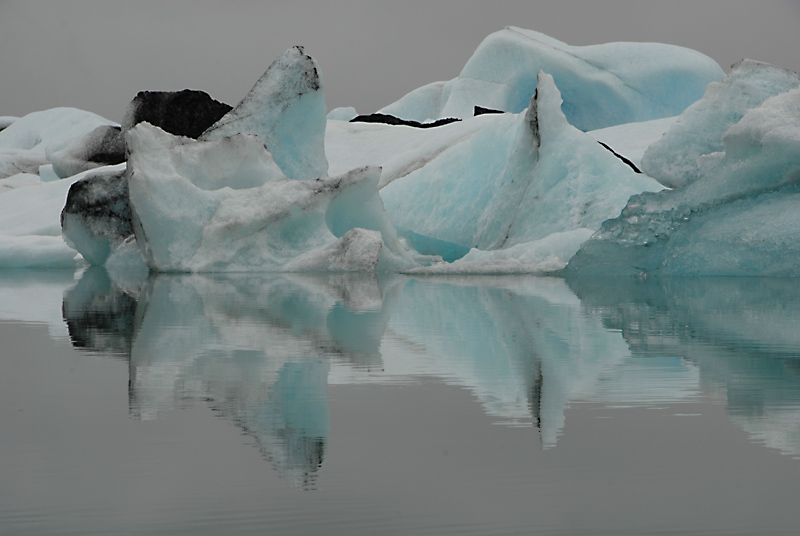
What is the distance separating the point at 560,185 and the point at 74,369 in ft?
22.5

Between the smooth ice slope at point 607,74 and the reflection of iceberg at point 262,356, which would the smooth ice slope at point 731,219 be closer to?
the reflection of iceberg at point 262,356

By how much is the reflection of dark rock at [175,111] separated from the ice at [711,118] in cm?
645

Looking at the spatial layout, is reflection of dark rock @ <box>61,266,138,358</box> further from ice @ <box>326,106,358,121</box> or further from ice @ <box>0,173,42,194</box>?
ice @ <box>326,106,358,121</box>

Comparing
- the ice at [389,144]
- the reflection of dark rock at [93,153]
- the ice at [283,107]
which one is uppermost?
the ice at [283,107]

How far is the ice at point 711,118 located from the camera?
8203 millimetres

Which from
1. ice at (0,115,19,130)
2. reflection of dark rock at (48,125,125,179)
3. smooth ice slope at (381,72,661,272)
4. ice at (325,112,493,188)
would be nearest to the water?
smooth ice slope at (381,72,661,272)

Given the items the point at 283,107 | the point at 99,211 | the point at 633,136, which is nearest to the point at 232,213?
the point at 283,107

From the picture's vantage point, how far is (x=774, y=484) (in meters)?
1.25

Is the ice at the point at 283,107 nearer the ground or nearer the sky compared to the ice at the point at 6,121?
nearer the sky

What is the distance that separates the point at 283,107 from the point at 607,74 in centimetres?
918

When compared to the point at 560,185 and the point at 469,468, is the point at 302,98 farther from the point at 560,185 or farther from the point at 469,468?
the point at 469,468

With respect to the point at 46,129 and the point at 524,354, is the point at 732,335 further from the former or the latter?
the point at 46,129

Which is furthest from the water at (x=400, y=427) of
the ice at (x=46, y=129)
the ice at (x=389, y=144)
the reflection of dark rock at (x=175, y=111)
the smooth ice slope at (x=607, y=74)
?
the ice at (x=46, y=129)

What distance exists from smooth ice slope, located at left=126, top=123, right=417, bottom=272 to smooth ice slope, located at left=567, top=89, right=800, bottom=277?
81.3 inches
